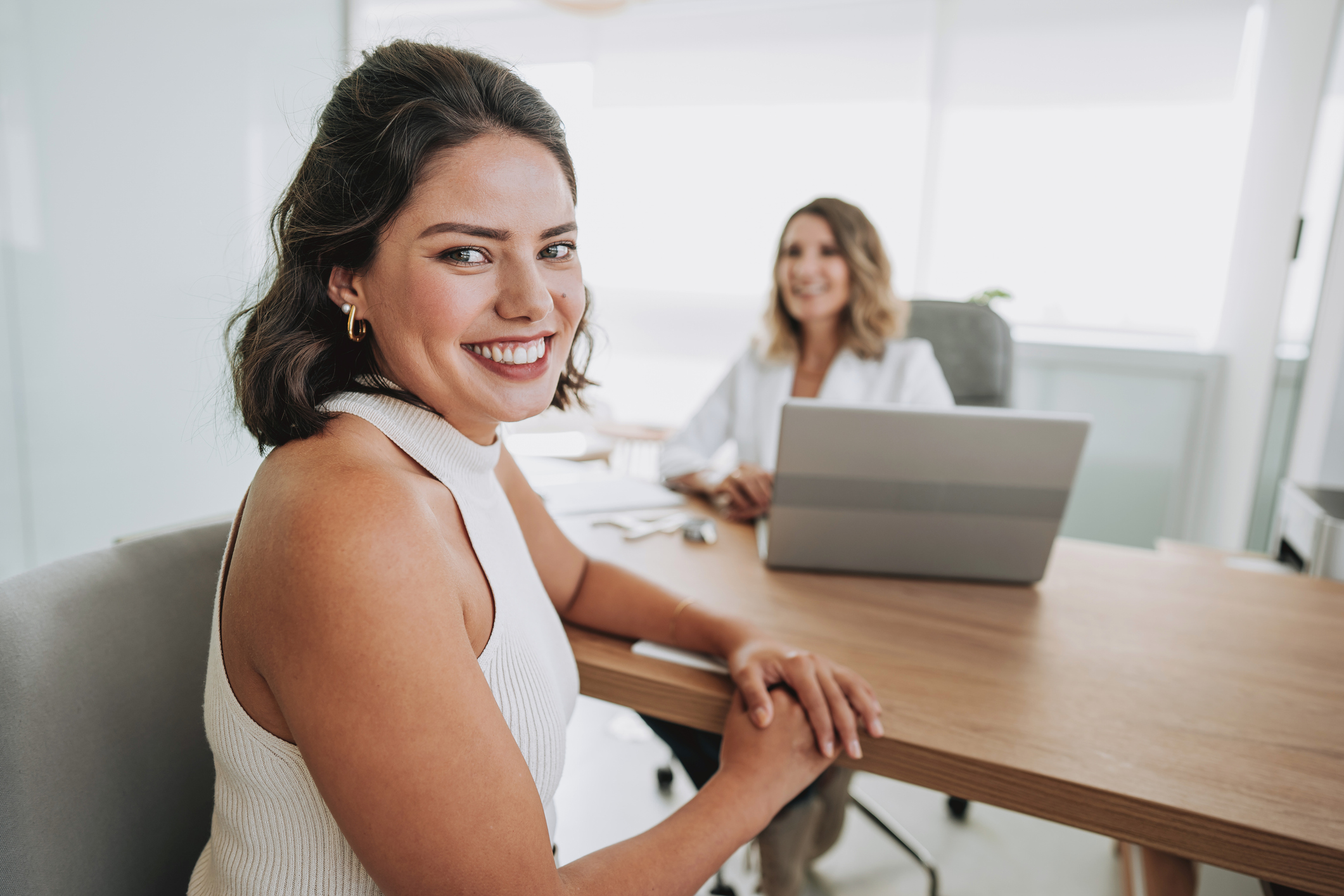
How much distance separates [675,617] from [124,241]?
82.7 inches

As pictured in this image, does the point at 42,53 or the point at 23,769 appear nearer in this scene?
the point at 23,769

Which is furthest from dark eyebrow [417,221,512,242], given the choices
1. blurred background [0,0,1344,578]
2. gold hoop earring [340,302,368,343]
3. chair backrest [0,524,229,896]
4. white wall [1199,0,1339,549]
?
white wall [1199,0,1339,549]

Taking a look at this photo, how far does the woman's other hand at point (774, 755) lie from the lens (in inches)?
29.3

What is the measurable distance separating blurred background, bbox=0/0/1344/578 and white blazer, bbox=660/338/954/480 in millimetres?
579

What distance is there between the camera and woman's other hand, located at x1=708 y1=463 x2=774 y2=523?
1429 millimetres

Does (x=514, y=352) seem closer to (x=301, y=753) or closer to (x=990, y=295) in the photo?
(x=301, y=753)

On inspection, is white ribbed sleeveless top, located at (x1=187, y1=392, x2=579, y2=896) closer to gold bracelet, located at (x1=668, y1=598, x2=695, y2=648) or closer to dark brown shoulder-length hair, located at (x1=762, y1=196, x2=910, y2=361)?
gold bracelet, located at (x1=668, y1=598, x2=695, y2=648)

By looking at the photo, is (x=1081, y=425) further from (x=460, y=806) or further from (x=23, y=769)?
(x=23, y=769)

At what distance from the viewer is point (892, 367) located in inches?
82.6

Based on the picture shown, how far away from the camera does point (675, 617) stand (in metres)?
0.95

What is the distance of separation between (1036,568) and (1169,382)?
99.1 inches

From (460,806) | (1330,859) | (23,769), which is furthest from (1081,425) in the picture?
(23,769)

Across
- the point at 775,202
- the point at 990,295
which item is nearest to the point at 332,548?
the point at 990,295

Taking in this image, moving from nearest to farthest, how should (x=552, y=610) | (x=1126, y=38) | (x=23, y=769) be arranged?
(x=23, y=769) → (x=552, y=610) → (x=1126, y=38)
